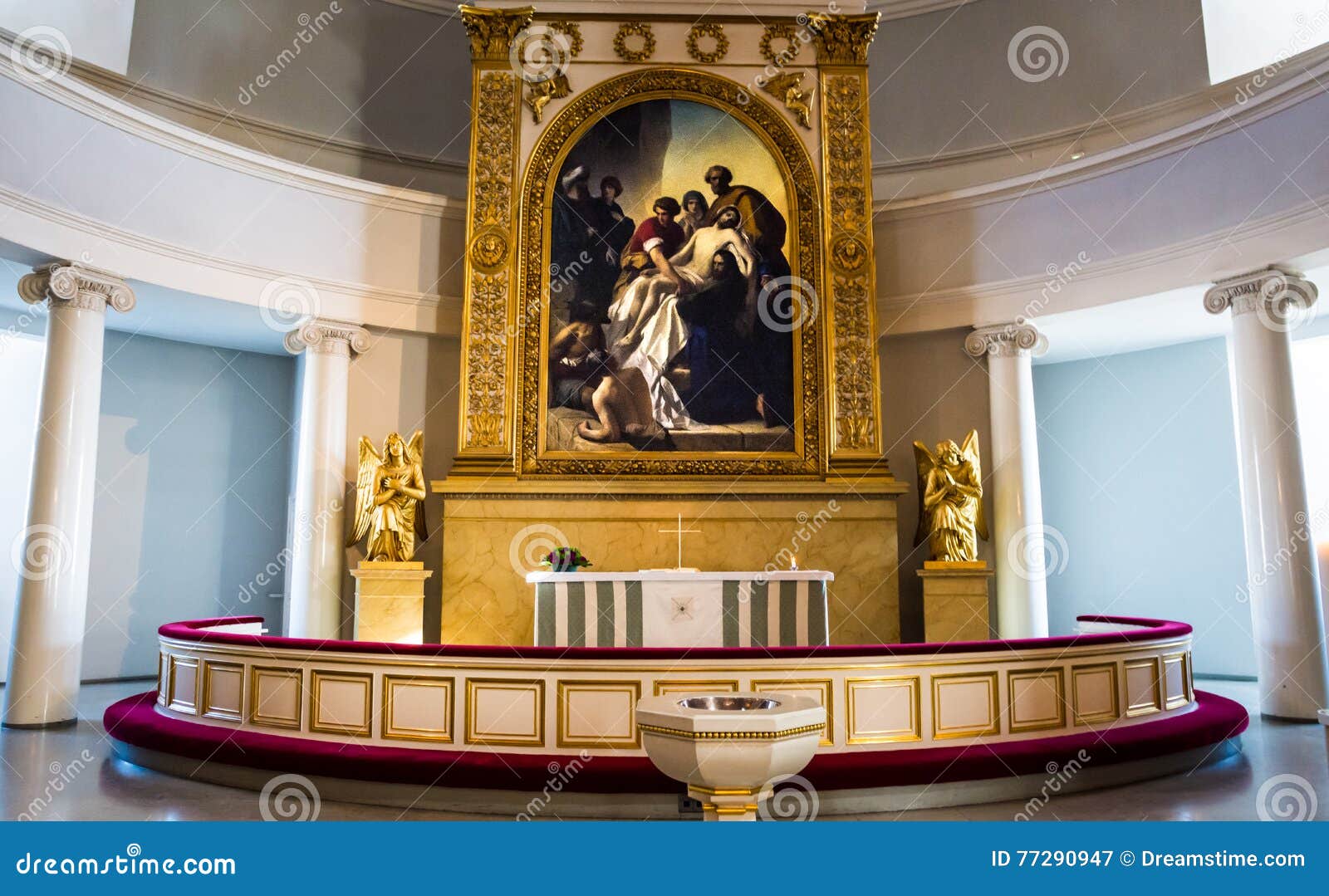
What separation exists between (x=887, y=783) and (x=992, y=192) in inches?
328

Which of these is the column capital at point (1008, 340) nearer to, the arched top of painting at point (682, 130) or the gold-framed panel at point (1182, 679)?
the arched top of painting at point (682, 130)

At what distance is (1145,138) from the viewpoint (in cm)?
1072

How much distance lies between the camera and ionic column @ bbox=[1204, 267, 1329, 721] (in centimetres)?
935

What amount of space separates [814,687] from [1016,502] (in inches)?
247

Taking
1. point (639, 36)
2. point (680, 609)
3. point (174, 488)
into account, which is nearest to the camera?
point (680, 609)

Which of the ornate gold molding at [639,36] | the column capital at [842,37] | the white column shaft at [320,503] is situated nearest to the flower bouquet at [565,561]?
the white column shaft at [320,503]

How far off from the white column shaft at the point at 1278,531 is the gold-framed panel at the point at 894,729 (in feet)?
16.9

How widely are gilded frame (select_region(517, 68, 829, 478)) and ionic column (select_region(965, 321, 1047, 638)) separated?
233 cm

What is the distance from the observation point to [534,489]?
11055 mm

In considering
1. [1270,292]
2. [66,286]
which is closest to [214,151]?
[66,286]

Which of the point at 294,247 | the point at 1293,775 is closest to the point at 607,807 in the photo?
the point at 1293,775

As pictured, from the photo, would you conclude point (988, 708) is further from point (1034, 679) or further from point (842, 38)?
point (842, 38)

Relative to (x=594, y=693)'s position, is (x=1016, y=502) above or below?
above

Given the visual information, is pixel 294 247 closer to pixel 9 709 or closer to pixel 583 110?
pixel 583 110
